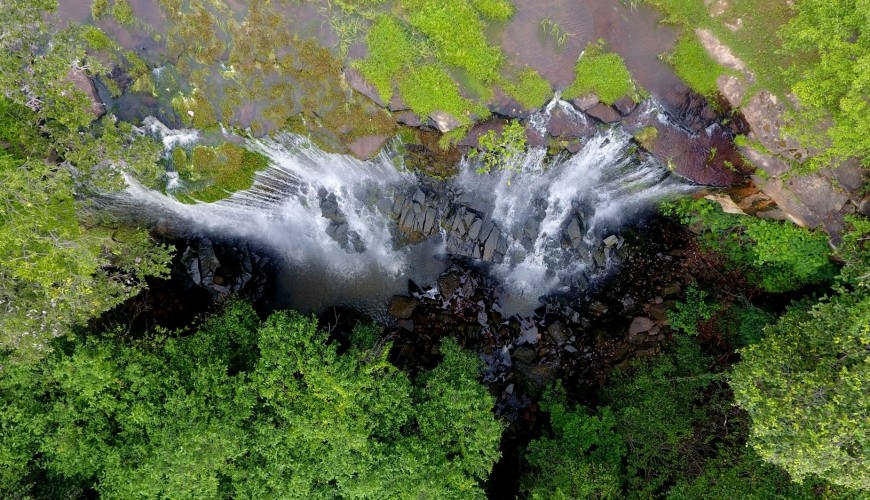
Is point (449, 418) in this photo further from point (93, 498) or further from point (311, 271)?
point (93, 498)

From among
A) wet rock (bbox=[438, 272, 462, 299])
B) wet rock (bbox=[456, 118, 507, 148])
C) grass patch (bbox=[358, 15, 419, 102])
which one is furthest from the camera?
wet rock (bbox=[438, 272, 462, 299])

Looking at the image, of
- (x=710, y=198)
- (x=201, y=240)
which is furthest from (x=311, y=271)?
(x=710, y=198)

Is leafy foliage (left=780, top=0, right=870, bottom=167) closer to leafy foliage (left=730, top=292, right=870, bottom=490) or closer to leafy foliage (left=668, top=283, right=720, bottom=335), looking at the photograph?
leafy foliage (left=730, top=292, right=870, bottom=490)

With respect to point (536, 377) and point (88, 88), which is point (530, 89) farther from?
point (88, 88)

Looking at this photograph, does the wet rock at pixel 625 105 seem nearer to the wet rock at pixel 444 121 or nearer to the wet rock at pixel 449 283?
the wet rock at pixel 444 121

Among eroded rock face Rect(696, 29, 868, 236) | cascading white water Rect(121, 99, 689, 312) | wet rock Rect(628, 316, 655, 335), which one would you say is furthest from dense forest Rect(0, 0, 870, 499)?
wet rock Rect(628, 316, 655, 335)

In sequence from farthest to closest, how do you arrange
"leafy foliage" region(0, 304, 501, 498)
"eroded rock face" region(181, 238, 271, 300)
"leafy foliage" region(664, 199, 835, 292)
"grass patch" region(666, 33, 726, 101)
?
"eroded rock face" region(181, 238, 271, 300) → "leafy foliage" region(664, 199, 835, 292) → "grass patch" region(666, 33, 726, 101) → "leafy foliage" region(0, 304, 501, 498)
